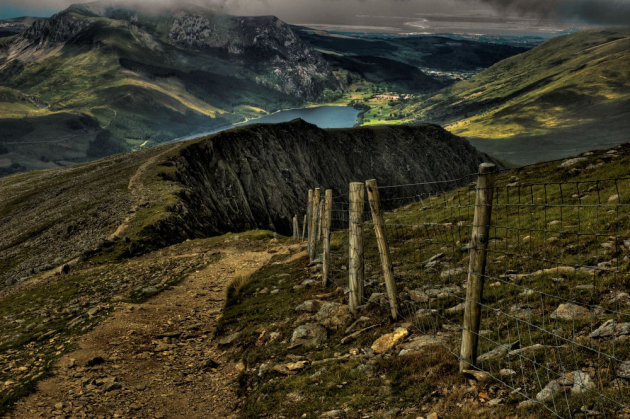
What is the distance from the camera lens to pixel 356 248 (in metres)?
10.9

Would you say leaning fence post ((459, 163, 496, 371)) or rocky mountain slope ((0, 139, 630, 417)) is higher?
leaning fence post ((459, 163, 496, 371))

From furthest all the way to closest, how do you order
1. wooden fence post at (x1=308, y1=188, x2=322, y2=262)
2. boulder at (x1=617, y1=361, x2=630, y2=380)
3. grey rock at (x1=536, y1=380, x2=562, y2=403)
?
wooden fence post at (x1=308, y1=188, x2=322, y2=262), grey rock at (x1=536, y1=380, x2=562, y2=403), boulder at (x1=617, y1=361, x2=630, y2=380)

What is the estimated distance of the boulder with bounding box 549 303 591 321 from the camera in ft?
23.7

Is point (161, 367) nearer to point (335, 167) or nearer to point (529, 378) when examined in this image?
point (529, 378)

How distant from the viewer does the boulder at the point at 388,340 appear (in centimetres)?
841

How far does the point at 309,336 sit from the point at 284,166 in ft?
259

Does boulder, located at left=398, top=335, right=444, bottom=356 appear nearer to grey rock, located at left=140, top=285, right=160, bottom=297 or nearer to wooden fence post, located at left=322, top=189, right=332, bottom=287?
wooden fence post, located at left=322, top=189, right=332, bottom=287

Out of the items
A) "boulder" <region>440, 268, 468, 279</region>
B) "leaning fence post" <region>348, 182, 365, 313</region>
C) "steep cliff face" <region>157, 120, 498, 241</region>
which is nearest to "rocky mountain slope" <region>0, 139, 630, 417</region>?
"boulder" <region>440, 268, 468, 279</region>

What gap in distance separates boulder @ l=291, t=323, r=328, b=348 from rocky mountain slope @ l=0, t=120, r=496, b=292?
2345 centimetres

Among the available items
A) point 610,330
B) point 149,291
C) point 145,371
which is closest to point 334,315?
point 145,371

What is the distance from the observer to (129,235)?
31.7 meters

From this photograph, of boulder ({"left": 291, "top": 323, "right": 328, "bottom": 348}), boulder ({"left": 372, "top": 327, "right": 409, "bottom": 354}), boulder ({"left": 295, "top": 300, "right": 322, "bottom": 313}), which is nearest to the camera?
boulder ({"left": 372, "top": 327, "right": 409, "bottom": 354})

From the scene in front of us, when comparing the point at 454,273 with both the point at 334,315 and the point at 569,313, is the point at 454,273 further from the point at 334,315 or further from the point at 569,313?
the point at 569,313

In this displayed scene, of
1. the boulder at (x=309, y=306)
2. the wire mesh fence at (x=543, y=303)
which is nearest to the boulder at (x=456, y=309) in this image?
the wire mesh fence at (x=543, y=303)
